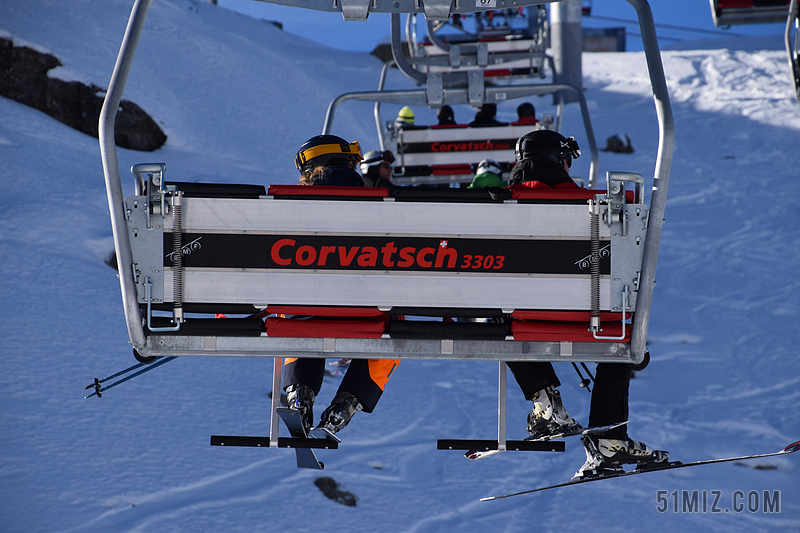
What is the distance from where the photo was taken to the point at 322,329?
2.81 m

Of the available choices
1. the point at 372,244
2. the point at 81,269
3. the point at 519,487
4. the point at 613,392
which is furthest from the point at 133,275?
the point at 81,269

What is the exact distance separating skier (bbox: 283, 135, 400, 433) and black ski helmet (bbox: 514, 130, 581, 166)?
2.43 feet

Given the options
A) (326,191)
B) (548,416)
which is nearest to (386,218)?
(326,191)

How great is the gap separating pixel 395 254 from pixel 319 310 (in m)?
0.34

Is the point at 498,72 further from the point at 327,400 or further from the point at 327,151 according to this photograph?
the point at 327,151

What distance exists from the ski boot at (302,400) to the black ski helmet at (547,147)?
Answer: 1365mm

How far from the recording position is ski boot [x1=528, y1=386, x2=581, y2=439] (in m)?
3.31

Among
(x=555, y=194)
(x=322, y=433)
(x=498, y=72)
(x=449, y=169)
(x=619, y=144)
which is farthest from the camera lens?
(x=619, y=144)

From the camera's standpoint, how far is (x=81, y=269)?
8.16 m

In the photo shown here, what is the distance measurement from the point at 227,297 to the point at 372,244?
55 centimetres

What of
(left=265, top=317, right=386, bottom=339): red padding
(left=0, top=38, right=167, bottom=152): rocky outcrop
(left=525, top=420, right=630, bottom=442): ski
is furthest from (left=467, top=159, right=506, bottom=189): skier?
(left=0, top=38, right=167, bottom=152): rocky outcrop

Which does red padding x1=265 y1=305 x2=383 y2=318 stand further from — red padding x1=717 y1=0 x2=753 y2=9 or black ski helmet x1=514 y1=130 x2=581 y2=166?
red padding x1=717 y1=0 x2=753 y2=9

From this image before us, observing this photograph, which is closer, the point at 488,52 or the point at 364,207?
the point at 364,207

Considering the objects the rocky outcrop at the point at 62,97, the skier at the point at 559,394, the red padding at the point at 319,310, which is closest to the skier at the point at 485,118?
the skier at the point at 559,394
